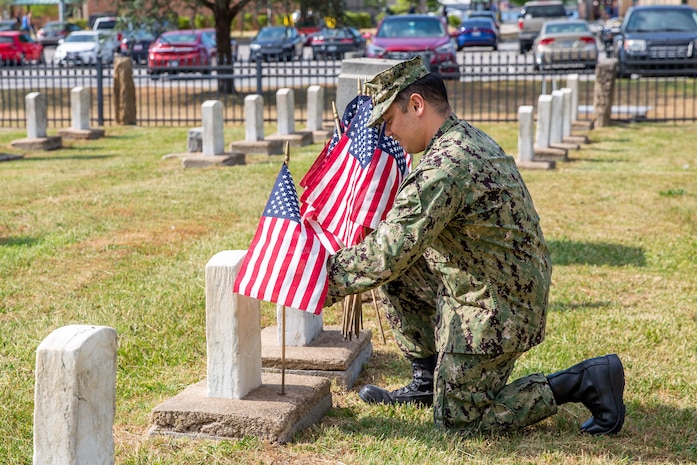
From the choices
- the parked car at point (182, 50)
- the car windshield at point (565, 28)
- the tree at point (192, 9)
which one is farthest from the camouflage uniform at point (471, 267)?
the car windshield at point (565, 28)

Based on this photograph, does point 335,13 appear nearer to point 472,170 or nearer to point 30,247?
point 30,247

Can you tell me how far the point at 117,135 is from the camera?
1723 cm

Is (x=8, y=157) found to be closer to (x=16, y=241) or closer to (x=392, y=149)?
(x=16, y=241)

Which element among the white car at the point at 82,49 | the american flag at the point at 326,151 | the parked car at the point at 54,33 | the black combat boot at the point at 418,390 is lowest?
the black combat boot at the point at 418,390

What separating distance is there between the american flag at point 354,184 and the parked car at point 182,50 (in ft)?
72.2

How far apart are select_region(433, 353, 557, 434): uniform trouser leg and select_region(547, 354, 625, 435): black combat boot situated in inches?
2.9

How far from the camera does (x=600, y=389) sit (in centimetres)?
428

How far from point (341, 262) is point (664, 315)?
9.98 ft

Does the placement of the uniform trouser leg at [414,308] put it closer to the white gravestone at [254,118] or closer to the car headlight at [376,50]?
the white gravestone at [254,118]

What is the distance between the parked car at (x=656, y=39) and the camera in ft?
68.9

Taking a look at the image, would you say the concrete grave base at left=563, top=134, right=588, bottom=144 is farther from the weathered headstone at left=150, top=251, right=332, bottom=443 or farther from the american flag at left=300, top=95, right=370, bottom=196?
the weathered headstone at left=150, top=251, right=332, bottom=443

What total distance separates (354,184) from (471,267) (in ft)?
2.81

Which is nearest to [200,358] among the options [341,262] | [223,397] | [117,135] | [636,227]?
[223,397]

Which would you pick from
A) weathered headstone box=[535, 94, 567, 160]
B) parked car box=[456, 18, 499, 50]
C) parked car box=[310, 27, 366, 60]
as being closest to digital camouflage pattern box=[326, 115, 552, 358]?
weathered headstone box=[535, 94, 567, 160]
